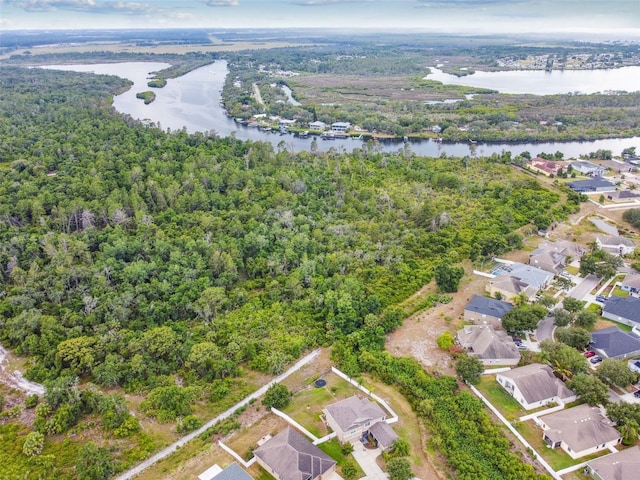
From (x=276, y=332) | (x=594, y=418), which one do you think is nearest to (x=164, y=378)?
(x=276, y=332)

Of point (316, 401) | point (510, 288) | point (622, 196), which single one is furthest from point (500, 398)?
point (622, 196)

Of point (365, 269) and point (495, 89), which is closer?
point (365, 269)

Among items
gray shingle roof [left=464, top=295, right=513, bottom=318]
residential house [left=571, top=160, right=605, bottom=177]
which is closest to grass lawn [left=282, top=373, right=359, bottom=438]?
gray shingle roof [left=464, top=295, right=513, bottom=318]

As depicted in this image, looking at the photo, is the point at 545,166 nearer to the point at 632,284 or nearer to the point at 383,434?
the point at 632,284

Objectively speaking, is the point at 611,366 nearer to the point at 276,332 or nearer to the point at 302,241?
the point at 276,332

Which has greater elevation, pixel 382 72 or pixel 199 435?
pixel 382 72
